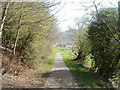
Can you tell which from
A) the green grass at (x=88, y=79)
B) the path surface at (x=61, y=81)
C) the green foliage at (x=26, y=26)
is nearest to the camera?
the green foliage at (x=26, y=26)

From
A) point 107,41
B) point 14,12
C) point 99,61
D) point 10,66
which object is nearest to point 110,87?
point 99,61

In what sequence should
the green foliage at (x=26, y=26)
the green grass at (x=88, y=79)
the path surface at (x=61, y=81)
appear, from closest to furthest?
the green foliage at (x=26, y=26)
the path surface at (x=61, y=81)
the green grass at (x=88, y=79)

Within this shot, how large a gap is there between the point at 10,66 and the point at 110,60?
656cm

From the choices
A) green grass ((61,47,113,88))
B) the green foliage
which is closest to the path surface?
green grass ((61,47,113,88))

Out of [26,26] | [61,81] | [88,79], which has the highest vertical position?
[26,26]

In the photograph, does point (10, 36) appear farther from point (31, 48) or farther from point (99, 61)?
point (99, 61)

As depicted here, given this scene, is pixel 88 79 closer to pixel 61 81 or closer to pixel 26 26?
pixel 61 81

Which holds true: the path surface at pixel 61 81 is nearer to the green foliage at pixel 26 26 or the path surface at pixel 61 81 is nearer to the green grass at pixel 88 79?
the green grass at pixel 88 79

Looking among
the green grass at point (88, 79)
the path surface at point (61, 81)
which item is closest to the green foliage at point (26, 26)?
the path surface at point (61, 81)

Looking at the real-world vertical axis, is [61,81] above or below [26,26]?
below

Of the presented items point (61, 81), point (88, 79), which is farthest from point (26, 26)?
point (88, 79)

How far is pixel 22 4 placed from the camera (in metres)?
5.24

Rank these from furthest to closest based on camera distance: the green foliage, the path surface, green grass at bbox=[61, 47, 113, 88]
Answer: green grass at bbox=[61, 47, 113, 88], the path surface, the green foliage

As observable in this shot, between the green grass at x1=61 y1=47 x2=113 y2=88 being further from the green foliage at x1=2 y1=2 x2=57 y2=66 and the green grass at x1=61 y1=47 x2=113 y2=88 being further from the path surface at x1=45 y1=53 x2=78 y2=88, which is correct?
the green foliage at x1=2 y1=2 x2=57 y2=66
